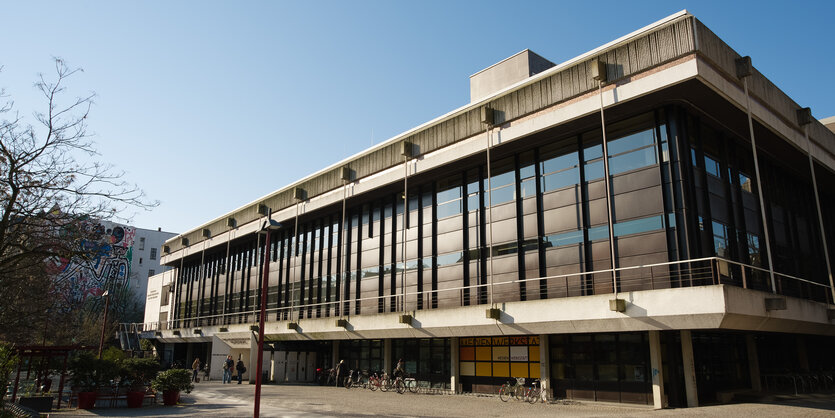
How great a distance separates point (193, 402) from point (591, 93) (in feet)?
63.9

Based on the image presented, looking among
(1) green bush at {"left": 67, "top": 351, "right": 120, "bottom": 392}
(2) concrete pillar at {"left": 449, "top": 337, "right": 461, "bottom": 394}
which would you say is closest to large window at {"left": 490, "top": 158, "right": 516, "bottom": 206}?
(2) concrete pillar at {"left": 449, "top": 337, "right": 461, "bottom": 394}

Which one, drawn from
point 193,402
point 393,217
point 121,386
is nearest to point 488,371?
point 393,217

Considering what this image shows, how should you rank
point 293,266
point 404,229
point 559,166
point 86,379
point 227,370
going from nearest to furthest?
point 86,379 < point 559,166 < point 404,229 < point 227,370 < point 293,266

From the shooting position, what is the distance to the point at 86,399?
19.2 m

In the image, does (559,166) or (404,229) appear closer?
(559,166)

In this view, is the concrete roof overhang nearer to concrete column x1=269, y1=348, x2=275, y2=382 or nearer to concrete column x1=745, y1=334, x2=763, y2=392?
concrete column x1=745, y1=334, x2=763, y2=392

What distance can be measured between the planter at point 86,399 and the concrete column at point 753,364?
24685mm

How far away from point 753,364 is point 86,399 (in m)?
25.2

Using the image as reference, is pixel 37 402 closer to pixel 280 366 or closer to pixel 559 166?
pixel 280 366

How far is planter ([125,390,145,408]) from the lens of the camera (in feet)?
65.2

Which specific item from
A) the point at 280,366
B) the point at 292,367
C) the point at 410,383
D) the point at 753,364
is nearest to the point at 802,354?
the point at 753,364

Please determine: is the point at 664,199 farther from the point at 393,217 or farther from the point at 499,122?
the point at 393,217

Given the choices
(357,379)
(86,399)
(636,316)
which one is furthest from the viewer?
(357,379)

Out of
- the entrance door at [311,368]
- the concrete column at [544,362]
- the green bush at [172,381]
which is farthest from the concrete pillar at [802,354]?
the green bush at [172,381]
